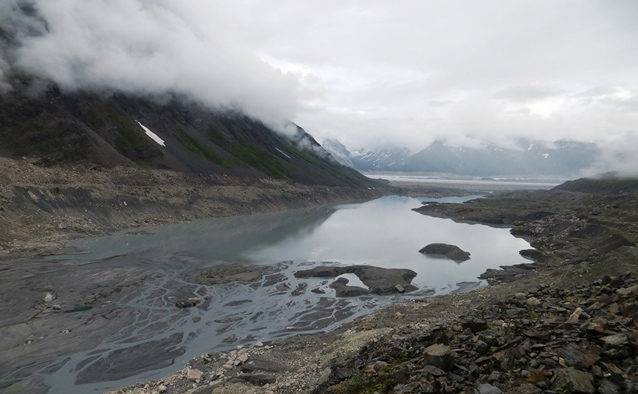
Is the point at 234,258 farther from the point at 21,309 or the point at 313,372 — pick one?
the point at 313,372

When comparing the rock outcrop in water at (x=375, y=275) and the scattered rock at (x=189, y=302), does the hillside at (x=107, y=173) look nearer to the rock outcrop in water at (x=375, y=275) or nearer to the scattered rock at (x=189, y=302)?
the scattered rock at (x=189, y=302)

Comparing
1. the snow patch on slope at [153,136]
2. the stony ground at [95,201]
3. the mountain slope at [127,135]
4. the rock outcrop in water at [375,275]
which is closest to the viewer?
the rock outcrop in water at [375,275]

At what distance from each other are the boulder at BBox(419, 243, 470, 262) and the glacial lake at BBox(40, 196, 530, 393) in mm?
2061

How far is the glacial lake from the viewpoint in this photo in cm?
2731

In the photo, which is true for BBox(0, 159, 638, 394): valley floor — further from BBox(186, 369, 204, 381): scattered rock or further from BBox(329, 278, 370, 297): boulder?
BBox(329, 278, 370, 297): boulder

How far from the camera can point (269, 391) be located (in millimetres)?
16625

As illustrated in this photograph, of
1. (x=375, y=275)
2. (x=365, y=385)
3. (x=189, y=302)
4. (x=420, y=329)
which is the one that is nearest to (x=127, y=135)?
(x=189, y=302)

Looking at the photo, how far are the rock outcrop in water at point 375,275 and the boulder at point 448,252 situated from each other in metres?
16.8

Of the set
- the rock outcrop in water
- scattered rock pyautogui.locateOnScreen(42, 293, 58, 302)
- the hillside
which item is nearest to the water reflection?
the rock outcrop in water

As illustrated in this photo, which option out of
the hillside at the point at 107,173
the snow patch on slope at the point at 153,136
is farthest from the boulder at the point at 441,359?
the snow patch on slope at the point at 153,136

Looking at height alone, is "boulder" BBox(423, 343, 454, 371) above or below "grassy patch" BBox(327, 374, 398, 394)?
above

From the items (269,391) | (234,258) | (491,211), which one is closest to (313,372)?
(269,391)

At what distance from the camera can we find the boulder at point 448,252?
204ft

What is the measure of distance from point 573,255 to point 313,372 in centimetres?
5683
